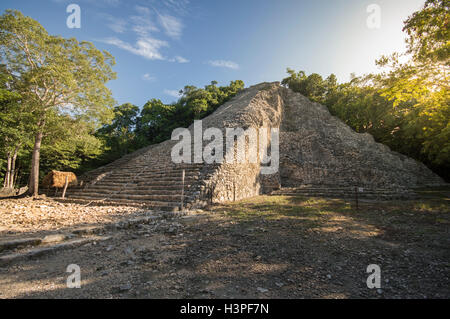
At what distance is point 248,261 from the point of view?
3041mm

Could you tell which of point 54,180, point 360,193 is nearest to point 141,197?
point 54,180

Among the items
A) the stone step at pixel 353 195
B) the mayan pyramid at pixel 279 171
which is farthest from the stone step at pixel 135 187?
the stone step at pixel 353 195

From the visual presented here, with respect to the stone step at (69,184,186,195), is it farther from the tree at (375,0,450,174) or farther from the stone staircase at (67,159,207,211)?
the tree at (375,0,450,174)

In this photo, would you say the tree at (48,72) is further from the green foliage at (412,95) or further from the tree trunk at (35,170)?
the green foliage at (412,95)

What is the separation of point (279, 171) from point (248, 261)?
12068 mm

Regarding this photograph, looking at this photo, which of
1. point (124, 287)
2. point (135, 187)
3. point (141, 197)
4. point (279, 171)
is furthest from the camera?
point (279, 171)

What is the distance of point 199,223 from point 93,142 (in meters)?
9.56

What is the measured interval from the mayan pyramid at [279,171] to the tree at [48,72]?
4141mm

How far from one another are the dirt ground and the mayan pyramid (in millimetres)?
2997

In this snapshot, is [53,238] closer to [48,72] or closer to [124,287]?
[124,287]

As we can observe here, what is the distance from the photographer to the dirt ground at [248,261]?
230 centimetres

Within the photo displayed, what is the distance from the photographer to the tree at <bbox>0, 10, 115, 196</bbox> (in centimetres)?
879
